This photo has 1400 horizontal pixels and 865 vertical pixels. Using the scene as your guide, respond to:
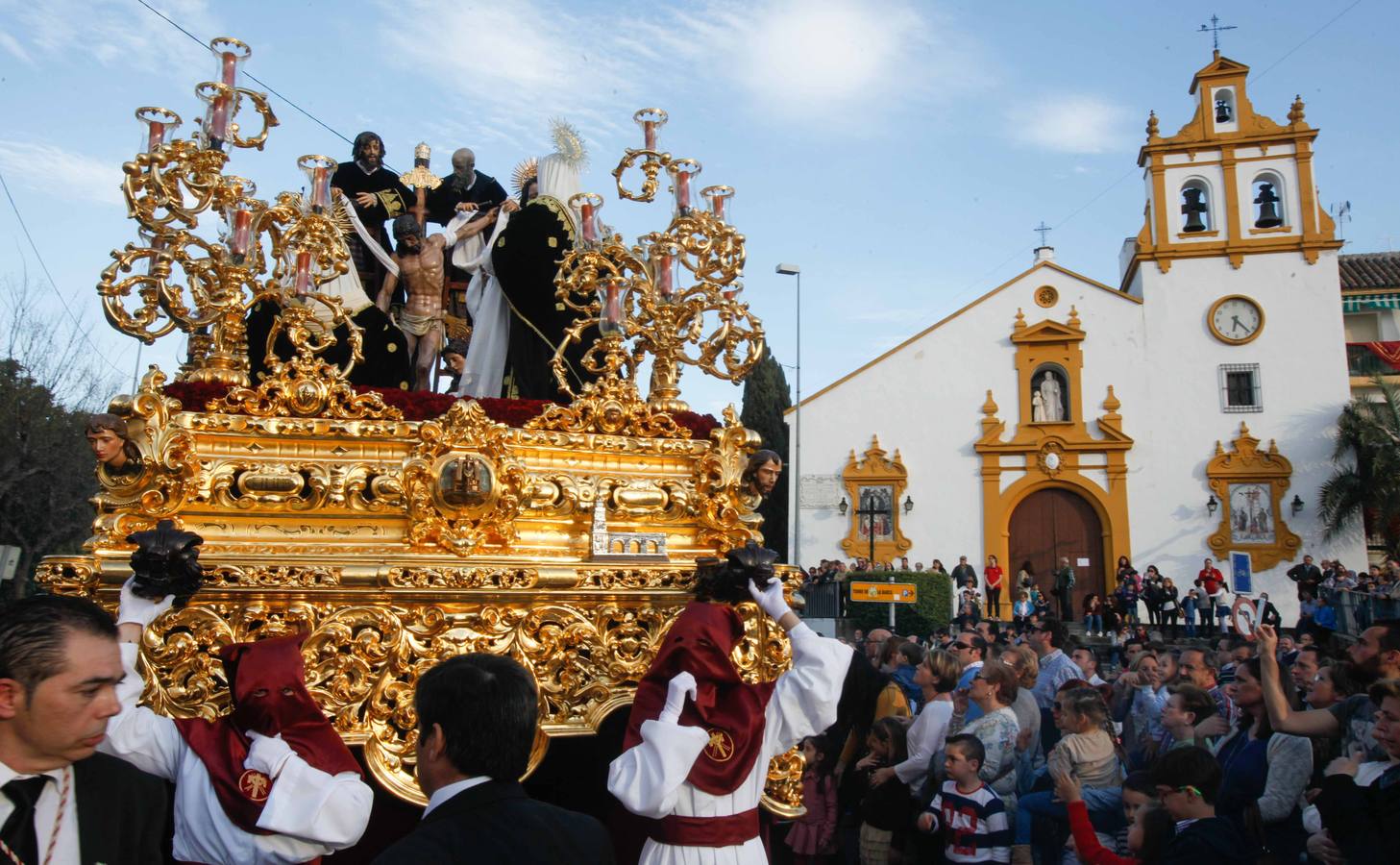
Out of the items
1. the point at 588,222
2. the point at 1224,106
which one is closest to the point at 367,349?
the point at 588,222

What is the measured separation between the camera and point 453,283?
6.72 meters

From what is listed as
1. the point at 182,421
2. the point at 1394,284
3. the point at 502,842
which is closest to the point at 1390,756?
the point at 502,842

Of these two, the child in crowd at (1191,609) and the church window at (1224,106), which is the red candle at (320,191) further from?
the church window at (1224,106)

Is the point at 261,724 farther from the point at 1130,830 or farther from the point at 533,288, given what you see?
the point at 1130,830

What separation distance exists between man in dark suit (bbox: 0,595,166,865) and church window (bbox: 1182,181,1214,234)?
1096 inches

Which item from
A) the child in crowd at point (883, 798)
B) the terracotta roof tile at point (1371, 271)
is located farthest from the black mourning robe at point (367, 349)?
the terracotta roof tile at point (1371, 271)

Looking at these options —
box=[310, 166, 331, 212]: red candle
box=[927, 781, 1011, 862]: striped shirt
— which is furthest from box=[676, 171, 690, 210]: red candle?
box=[927, 781, 1011, 862]: striped shirt

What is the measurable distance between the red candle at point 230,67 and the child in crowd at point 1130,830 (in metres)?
4.80

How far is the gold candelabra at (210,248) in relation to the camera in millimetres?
4422

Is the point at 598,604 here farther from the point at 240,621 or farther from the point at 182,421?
the point at 182,421

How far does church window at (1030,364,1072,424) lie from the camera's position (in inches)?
1029

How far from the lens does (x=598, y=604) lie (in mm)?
4555

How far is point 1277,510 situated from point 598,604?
24.3 m

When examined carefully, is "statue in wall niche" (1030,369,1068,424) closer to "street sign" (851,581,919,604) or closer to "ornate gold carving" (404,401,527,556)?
"street sign" (851,581,919,604)
